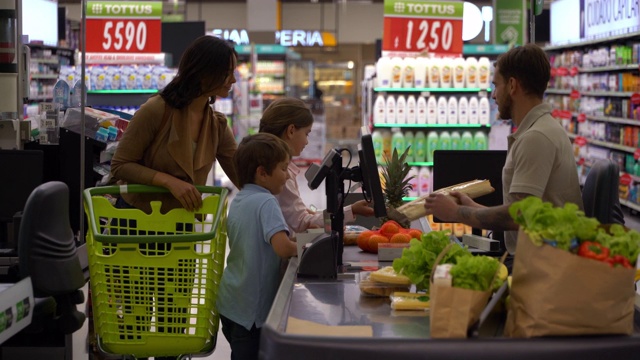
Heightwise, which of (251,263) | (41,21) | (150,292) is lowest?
(150,292)

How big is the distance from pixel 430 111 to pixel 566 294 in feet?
25.0

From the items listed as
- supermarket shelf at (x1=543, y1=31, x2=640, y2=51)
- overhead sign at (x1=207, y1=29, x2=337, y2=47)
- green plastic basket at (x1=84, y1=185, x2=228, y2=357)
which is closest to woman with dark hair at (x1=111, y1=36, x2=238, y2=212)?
green plastic basket at (x1=84, y1=185, x2=228, y2=357)

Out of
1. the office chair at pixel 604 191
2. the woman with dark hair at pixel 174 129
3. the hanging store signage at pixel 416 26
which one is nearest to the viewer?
the office chair at pixel 604 191

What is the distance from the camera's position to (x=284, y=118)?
3795mm

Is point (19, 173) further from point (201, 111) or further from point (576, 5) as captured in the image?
point (576, 5)

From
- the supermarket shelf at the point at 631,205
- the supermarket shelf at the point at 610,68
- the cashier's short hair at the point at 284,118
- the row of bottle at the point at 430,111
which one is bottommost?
the supermarket shelf at the point at 631,205

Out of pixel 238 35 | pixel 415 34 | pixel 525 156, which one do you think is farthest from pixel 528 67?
pixel 238 35

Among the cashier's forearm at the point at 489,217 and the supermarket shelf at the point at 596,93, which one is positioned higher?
the supermarket shelf at the point at 596,93

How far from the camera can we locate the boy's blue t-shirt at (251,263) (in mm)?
3154

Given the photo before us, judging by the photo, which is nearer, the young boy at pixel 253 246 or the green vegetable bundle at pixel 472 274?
the green vegetable bundle at pixel 472 274

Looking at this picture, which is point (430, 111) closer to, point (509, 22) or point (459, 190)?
point (509, 22)

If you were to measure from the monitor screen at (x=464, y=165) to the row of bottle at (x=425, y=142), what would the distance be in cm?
463

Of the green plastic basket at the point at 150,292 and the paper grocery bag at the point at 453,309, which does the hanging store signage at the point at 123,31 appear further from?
the paper grocery bag at the point at 453,309

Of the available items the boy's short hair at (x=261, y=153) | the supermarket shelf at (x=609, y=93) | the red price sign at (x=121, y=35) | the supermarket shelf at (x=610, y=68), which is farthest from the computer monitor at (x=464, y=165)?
the red price sign at (x=121, y=35)
